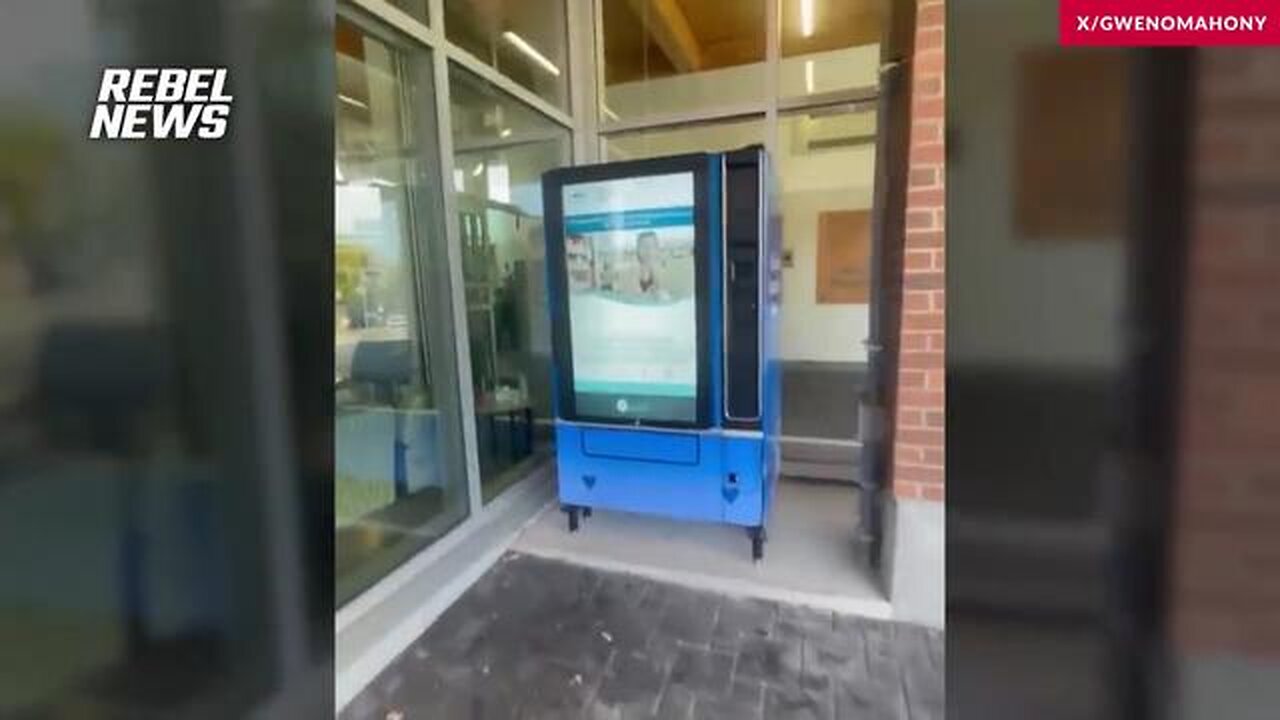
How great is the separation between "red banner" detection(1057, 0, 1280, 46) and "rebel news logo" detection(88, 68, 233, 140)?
0.72 meters

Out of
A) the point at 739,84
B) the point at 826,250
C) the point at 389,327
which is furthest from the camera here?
the point at 826,250

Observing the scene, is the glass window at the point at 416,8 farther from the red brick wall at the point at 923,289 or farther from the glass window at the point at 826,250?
the glass window at the point at 826,250

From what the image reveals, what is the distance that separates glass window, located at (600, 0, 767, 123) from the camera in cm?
350

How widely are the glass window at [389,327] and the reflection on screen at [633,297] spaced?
561mm

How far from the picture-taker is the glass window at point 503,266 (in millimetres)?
2768

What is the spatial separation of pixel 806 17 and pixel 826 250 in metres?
1.56

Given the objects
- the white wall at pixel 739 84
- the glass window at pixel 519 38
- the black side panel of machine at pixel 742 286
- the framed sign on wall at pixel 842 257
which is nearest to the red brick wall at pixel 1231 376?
the black side panel of machine at pixel 742 286

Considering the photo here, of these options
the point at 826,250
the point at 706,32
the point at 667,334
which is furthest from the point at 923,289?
the point at 826,250

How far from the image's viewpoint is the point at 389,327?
2.35 metres

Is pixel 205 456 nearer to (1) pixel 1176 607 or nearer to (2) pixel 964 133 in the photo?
(2) pixel 964 133

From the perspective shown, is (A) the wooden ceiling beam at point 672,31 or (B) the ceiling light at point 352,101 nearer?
(B) the ceiling light at point 352,101

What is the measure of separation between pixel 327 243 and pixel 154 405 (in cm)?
22

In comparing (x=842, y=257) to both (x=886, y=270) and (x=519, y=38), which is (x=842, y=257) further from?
(x=519, y=38)

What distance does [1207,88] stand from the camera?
0.49 metres
